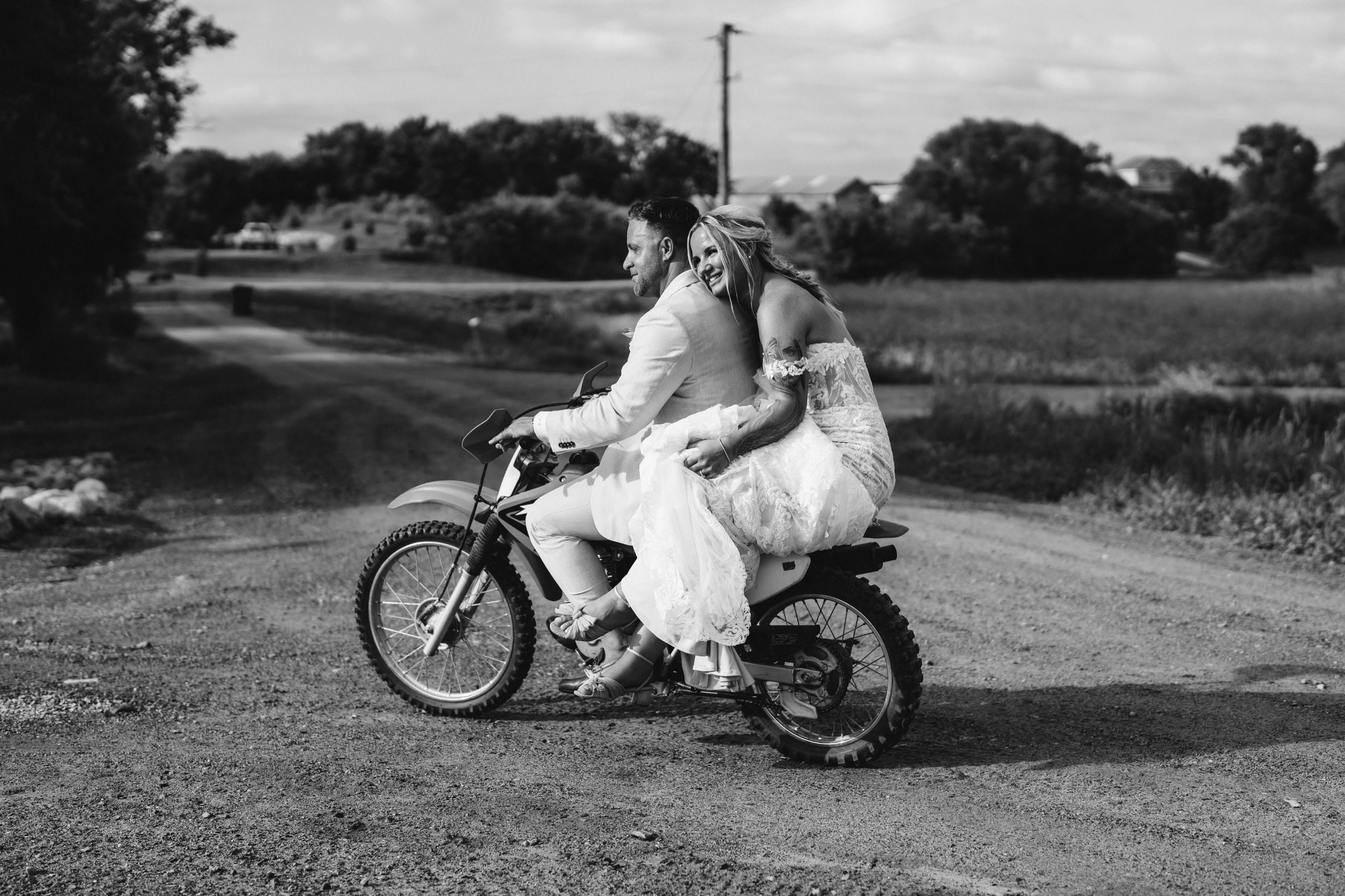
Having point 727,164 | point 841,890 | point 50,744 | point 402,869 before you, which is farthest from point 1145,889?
point 727,164

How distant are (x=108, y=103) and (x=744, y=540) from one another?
19651 millimetres

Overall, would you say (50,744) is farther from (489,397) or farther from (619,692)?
(489,397)

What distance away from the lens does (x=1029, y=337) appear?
101ft

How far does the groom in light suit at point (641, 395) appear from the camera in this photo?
4.84m

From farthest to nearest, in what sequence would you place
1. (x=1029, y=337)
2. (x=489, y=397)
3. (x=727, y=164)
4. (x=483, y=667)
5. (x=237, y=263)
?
(x=237, y=263), (x=727, y=164), (x=1029, y=337), (x=489, y=397), (x=483, y=667)

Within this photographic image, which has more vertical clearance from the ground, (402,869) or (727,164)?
(727,164)

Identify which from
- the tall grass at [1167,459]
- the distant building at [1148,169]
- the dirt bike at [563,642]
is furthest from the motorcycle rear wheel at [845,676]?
the distant building at [1148,169]

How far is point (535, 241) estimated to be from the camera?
64.2 m

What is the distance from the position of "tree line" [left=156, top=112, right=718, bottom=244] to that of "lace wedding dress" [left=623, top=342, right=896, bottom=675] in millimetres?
78503

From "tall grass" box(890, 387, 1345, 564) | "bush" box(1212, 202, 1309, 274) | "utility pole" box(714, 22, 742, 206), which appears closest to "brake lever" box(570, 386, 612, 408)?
"tall grass" box(890, 387, 1345, 564)

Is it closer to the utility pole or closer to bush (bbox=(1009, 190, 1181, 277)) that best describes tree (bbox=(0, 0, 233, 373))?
the utility pole

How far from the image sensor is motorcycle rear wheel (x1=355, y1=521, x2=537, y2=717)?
220 inches

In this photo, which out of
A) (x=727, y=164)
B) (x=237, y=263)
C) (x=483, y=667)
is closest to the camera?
(x=483, y=667)

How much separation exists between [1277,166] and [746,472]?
3973 inches
